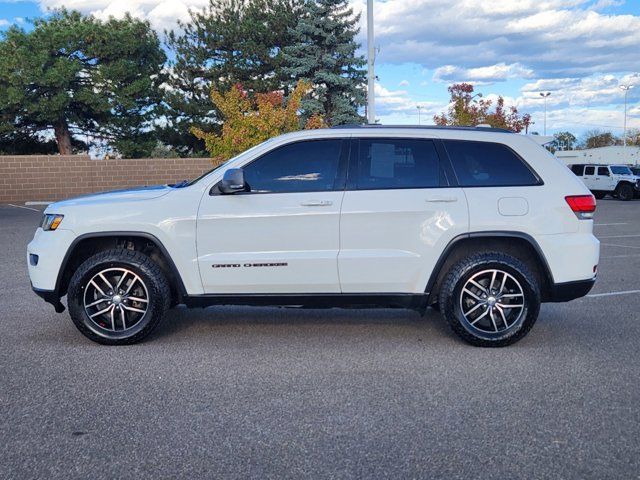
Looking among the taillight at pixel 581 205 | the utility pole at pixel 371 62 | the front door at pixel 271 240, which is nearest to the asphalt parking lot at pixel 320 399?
the front door at pixel 271 240

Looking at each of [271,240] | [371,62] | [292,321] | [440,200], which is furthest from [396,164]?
[371,62]

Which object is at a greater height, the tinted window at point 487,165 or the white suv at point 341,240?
the tinted window at point 487,165

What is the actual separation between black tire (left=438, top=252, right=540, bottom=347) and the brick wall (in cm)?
2823

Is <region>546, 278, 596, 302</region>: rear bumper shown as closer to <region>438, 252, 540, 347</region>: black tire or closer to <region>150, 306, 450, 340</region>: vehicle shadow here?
<region>438, 252, 540, 347</region>: black tire

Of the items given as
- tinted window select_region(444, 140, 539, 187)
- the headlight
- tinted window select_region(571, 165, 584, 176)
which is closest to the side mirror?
the headlight

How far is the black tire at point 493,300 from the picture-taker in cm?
585

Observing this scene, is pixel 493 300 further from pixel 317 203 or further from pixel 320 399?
pixel 320 399

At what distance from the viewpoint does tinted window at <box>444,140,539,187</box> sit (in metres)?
6.06

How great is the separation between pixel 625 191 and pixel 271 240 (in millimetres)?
31622

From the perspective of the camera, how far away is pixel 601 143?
117562mm

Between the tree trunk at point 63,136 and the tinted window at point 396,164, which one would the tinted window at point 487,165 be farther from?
the tree trunk at point 63,136

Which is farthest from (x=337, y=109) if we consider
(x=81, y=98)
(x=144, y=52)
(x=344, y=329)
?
(x=344, y=329)

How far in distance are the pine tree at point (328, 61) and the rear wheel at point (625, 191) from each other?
15124 mm

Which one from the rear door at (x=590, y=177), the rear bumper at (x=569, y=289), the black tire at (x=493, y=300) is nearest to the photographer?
the black tire at (x=493, y=300)
